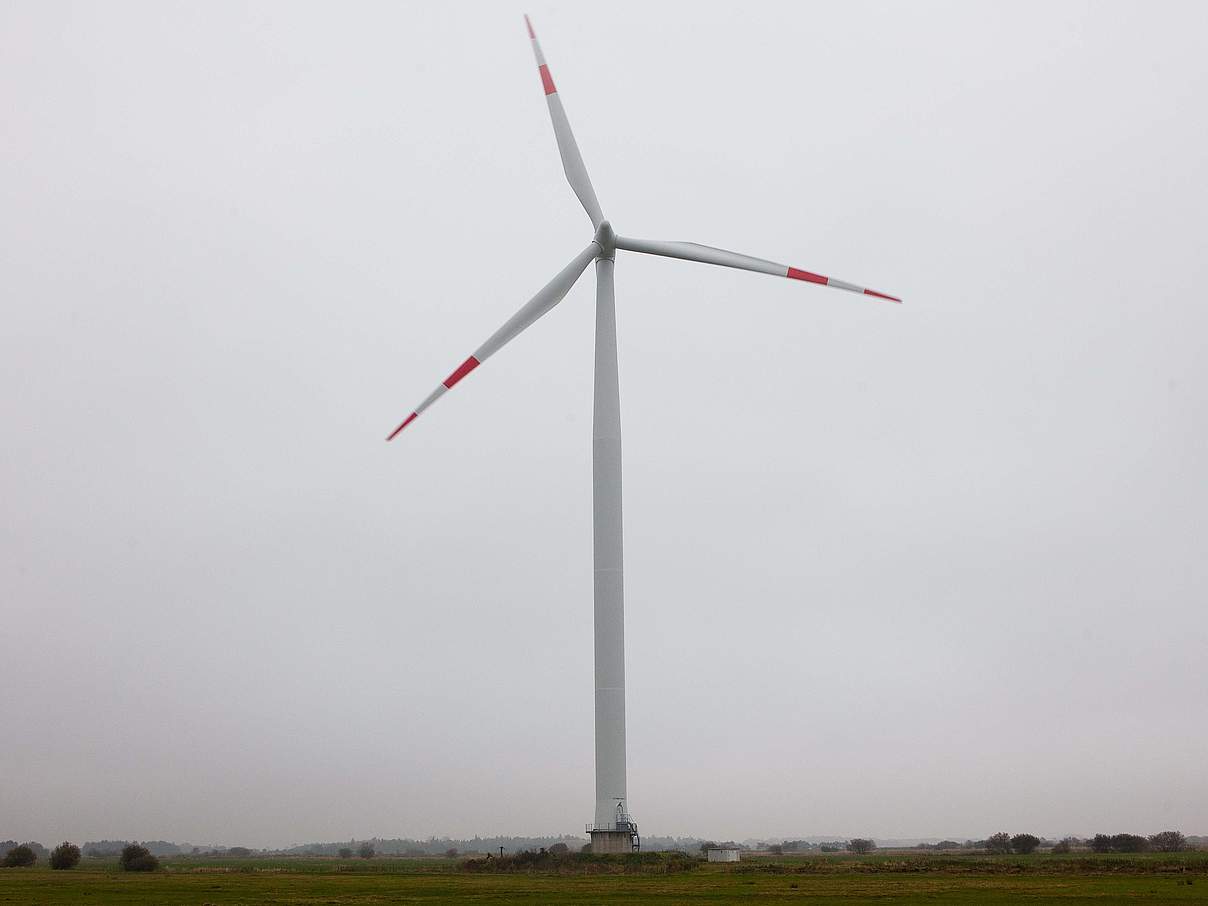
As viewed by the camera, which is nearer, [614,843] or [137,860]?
[614,843]

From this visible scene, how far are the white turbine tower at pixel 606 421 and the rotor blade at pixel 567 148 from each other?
0.18 ft

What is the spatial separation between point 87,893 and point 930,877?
32545mm

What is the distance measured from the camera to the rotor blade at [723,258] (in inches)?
2397

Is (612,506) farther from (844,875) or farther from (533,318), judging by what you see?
(844,875)

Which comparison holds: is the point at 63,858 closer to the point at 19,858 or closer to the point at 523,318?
the point at 19,858

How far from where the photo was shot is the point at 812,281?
6138 cm

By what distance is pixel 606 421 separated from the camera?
63.2m

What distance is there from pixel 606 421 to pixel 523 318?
7092mm

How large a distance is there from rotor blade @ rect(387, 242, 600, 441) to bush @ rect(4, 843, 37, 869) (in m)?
47.2

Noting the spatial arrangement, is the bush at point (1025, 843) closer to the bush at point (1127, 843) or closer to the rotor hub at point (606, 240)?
the bush at point (1127, 843)

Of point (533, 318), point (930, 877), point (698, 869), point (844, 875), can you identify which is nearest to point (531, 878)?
point (698, 869)

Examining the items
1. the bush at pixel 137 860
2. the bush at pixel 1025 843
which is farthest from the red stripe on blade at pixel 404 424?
the bush at pixel 1025 843

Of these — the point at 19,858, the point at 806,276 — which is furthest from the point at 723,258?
the point at 19,858

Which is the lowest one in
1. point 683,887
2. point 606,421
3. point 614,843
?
point 683,887
